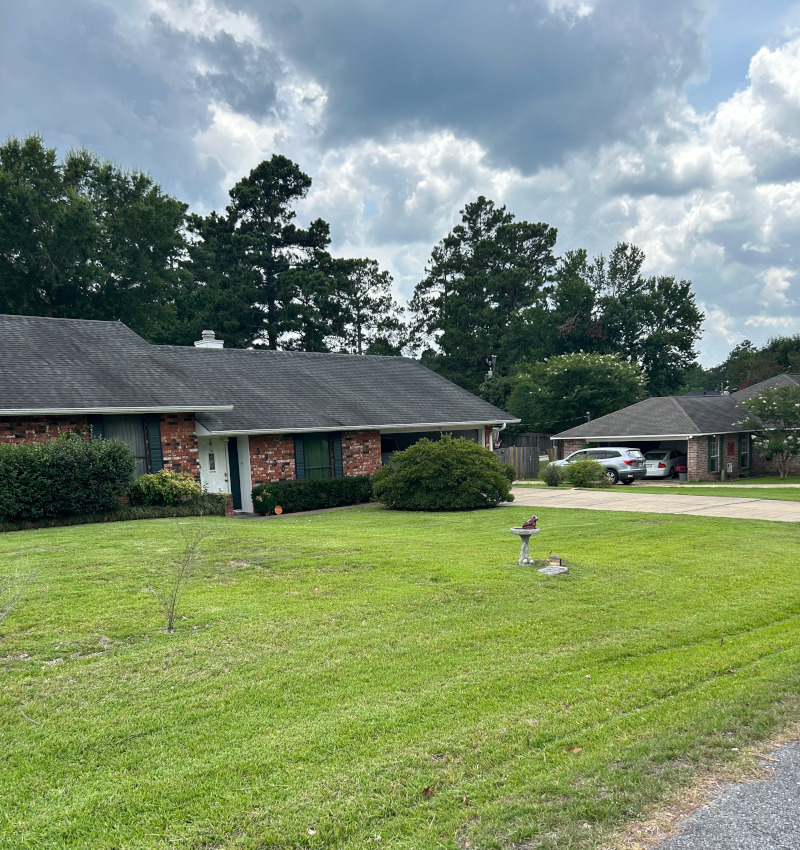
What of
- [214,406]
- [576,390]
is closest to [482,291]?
[576,390]

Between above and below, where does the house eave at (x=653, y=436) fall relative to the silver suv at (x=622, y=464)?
above

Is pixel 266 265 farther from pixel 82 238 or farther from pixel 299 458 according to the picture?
pixel 299 458

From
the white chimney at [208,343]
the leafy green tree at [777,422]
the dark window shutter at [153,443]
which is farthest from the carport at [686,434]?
the dark window shutter at [153,443]

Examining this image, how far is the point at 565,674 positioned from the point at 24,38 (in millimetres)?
23535

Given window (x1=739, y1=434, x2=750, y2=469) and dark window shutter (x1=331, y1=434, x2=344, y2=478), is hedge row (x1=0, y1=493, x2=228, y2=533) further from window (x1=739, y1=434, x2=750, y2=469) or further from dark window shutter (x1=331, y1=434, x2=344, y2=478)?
window (x1=739, y1=434, x2=750, y2=469)

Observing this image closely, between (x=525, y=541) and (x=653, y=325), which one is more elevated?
(x=653, y=325)

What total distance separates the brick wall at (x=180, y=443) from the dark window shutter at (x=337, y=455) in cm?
437

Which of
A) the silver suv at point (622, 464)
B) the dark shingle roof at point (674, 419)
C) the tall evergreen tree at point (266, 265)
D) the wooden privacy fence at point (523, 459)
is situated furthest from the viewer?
the tall evergreen tree at point (266, 265)

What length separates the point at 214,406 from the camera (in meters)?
16.7

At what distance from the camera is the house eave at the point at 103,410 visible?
13891 mm

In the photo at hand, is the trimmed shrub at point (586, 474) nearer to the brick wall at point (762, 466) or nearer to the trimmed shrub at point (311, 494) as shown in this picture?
the trimmed shrub at point (311, 494)

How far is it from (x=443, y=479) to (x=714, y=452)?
18134mm

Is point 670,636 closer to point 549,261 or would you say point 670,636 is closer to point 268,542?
point 268,542

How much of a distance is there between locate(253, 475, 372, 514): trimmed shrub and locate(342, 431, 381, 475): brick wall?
4.47 feet
